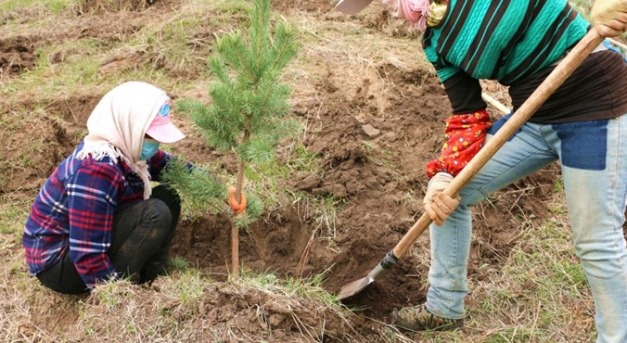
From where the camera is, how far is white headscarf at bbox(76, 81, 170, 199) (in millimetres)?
2719

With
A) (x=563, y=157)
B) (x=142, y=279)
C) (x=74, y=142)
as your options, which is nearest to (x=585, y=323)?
(x=563, y=157)

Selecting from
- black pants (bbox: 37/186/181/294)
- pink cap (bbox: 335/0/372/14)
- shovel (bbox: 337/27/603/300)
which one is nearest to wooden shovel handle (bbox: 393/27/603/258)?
shovel (bbox: 337/27/603/300)

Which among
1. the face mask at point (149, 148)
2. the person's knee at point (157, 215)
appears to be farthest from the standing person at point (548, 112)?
the person's knee at point (157, 215)

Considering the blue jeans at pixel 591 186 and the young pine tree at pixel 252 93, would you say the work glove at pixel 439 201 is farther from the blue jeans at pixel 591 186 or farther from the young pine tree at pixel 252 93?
the young pine tree at pixel 252 93

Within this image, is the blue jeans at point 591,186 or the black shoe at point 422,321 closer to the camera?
the blue jeans at point 591,186

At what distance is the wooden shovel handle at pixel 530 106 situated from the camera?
6.89 feet

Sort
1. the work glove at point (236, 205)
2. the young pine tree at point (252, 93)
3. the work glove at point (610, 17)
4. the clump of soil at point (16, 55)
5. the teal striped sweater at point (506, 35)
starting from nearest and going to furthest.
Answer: the work glove at point (610, 17)
the teal striped sweater at point (506, 35)
the young pine tree at point (252, 93)
the work glove at point (236, 205)
the clump of soil at point (16, 55)

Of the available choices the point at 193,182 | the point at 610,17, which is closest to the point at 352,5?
the point at 610,17

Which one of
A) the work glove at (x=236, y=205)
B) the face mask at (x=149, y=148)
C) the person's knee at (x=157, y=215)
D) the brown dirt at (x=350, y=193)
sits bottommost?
the brown dirt at (x=350, y=193)

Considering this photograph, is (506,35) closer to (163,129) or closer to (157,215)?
(163,129)

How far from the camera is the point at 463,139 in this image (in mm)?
2512

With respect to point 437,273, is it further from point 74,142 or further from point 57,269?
point 74,142

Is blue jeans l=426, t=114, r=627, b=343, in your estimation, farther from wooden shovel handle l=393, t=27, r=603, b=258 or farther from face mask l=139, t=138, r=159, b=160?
face mask l=139, t=138, r=159, b=160

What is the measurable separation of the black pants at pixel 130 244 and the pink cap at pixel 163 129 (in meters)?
0.35
